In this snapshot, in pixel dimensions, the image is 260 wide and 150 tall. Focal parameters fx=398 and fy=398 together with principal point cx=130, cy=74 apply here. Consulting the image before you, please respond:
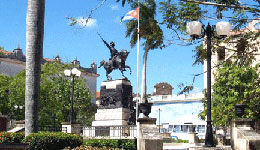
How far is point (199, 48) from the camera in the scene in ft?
45.8

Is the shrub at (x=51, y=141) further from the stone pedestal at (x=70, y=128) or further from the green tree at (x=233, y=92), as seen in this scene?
the green tree at (x=233, y=92)

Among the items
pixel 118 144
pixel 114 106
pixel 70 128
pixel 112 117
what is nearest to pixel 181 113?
pixel 114 106

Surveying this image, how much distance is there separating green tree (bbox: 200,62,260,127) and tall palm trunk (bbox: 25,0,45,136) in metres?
21.1

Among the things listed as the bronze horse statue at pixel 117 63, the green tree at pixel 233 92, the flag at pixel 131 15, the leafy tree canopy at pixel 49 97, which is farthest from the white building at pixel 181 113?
the bronze horse statue at pixel 117 63

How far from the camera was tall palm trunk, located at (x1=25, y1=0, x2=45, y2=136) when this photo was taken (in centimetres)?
1672

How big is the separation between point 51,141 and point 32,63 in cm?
338

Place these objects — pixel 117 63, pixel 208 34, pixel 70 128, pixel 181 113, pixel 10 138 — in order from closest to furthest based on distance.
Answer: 1. pixel 208 34
2. pixel 10 138
3. pixel 70 128
4. pixel 117 63
5. pixel 181 113

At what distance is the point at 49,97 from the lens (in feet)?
146

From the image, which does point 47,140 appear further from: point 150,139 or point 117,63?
point 117,63

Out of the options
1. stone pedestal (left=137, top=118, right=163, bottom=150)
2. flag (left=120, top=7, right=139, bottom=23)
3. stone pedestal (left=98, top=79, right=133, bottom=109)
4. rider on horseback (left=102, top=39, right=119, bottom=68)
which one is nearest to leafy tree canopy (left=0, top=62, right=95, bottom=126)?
flag (left=120, top=7, right=139, bottom=23)

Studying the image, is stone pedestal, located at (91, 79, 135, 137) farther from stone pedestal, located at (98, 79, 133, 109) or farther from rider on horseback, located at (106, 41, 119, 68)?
rider on horseback, located at (106, 41, 119, 68)

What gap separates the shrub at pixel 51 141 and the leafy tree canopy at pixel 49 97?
25194 mm

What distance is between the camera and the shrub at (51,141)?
16.1 meters

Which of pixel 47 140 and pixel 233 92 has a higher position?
pixel 233 92
